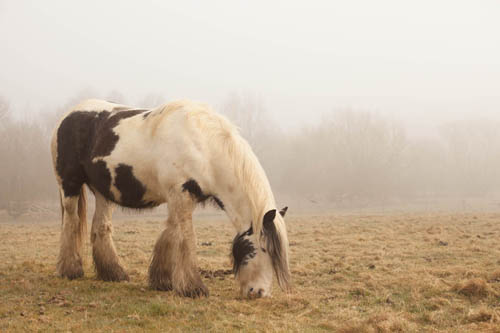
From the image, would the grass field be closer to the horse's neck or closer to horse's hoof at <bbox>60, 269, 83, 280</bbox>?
horse's hoof at <bbox>60, 269, 83, 280</bbox>

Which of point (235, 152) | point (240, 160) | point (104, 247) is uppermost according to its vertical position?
point (235, 152)

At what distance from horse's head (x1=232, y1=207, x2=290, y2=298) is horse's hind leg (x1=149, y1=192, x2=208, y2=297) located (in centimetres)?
65

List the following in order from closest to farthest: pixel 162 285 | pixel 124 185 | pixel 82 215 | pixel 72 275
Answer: pixel 162 285, pixel 124 185, pixel 72 275, pixel 82 215

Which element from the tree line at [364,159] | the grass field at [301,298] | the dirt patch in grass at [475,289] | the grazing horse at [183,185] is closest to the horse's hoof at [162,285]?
the grazing horse at [183,185]

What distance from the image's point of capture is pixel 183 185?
589cm

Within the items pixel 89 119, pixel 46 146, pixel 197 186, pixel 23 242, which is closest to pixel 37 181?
pixel 46 146

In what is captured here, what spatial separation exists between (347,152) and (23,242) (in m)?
42.7

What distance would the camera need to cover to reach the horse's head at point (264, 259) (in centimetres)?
555

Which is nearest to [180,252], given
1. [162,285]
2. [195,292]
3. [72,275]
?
[195,292]

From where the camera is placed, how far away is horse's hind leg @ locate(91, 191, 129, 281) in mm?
7082

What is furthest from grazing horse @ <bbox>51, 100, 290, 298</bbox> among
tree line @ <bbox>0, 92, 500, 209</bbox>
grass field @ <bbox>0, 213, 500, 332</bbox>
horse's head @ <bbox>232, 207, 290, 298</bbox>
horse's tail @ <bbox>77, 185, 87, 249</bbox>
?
tree line @ <bbox>0, 92, 500, 209</bbox>

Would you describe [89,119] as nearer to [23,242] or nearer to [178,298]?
[178,298]

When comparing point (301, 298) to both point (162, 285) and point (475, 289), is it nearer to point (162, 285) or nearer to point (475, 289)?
point (162, 285)

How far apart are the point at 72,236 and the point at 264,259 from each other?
3843 millimetres
